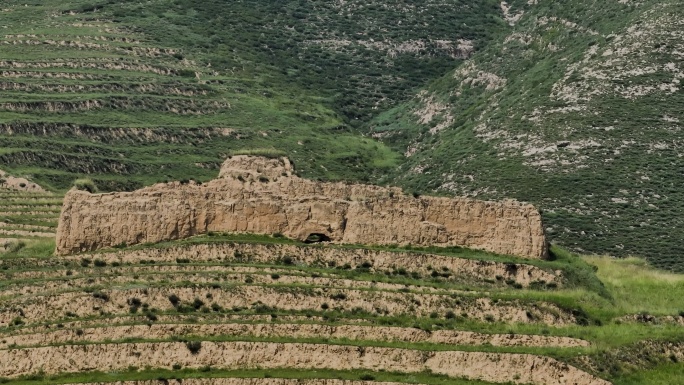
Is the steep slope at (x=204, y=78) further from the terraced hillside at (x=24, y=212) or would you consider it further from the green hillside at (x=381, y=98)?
the terraced hillside at (x=24, y=212)

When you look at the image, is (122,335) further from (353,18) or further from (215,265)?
(353,18)

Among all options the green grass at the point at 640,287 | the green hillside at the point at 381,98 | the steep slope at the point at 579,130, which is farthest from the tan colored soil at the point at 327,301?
the steep slope at the point at 579,130

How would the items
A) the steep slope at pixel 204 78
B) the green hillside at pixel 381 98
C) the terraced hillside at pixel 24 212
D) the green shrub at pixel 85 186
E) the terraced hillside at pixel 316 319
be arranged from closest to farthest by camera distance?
the terraced hillside at pixel 316 319, the green shrub at pixel 85 186, the terraced hillside at pixel 24 212, the green hillside at pixel 381 98, the steep slope at pixel 204 78

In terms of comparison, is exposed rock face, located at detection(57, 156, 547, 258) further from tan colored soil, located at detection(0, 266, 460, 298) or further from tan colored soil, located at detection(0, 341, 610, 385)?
tan colored soil, located at detection(0, 341, 610, 385)

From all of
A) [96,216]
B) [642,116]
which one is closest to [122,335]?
[96,216]

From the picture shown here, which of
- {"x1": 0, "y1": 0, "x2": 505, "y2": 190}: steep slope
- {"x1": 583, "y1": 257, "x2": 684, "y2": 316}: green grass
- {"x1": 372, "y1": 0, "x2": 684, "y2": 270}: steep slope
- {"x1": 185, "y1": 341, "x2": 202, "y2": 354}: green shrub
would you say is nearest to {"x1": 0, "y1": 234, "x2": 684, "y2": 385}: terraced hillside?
{"x1": 185, "y1": 341, "x2": 202, "y2": 354}: green shrub
